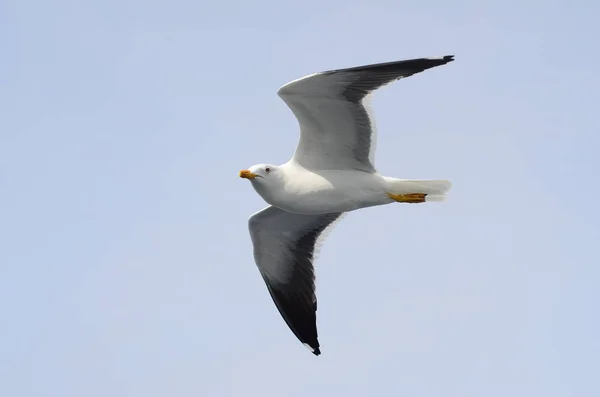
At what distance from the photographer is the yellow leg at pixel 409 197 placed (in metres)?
14.8

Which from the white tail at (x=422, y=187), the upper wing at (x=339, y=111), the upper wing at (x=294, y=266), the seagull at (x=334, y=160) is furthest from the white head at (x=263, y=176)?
the upper wing at (x=294, y=266)

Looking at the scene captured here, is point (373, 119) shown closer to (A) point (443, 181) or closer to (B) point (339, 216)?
(A) point (443, 181)

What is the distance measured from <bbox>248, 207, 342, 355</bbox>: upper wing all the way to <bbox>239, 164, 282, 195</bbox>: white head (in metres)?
2.04

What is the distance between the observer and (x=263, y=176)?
1448 cm

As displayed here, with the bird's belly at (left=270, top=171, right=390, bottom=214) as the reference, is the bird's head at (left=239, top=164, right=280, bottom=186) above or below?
above

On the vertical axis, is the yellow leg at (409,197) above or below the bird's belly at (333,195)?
below

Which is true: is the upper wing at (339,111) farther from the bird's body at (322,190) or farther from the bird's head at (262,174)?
the bird's head at (262,174)

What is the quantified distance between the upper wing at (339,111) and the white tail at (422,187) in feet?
1.35

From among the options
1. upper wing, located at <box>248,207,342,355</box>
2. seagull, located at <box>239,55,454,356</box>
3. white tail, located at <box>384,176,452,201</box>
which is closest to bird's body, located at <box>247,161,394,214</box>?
seagull, located at <box>239,55,454,356</box>

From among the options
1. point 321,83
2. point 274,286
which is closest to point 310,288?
point 274,286

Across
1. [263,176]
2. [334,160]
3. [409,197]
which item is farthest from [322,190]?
[409,197]

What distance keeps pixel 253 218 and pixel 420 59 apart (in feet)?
14.1

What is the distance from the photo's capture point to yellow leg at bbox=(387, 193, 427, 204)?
48.5ft

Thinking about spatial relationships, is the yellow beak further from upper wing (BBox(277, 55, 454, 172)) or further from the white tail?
the white tail
